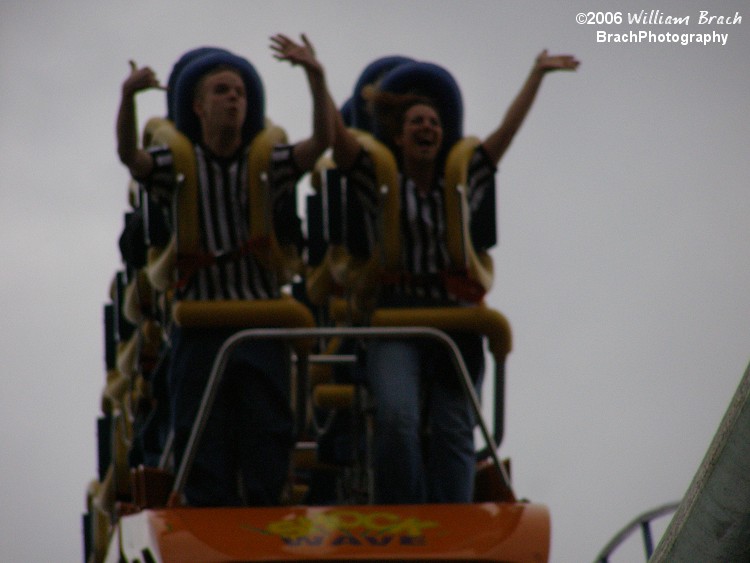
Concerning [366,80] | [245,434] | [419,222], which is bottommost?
[245,434]

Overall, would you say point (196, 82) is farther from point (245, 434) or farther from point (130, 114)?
point (245, 434)

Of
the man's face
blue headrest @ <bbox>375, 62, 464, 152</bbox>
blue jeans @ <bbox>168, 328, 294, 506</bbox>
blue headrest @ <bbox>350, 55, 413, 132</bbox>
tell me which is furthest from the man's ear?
blue jeans @ <bbox>168, 328, 294, 506</bbox>

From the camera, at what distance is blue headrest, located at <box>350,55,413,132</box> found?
10.7 m

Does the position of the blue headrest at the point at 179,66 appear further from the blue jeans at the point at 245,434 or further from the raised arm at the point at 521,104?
the blue jeans at the point at 245,434

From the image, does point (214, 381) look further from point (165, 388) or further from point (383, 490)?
point (165, 388)

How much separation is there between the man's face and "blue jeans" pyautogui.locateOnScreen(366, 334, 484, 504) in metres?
1.43

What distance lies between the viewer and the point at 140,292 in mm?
11875

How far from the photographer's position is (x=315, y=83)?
8953mm

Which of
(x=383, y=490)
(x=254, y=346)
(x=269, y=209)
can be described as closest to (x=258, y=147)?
(x=269, y=209)

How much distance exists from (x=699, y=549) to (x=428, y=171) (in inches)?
96.4

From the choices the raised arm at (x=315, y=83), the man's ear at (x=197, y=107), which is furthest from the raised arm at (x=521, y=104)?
the man's ear at (x=197, y=107)

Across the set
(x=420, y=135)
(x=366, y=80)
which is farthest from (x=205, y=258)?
(x=366, y=80)

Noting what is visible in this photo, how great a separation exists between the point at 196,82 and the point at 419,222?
137 centimetres

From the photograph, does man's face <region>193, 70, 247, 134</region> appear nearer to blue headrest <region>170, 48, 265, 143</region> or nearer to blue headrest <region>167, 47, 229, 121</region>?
blue headrest <region>170, 48, 265, 143</region>
